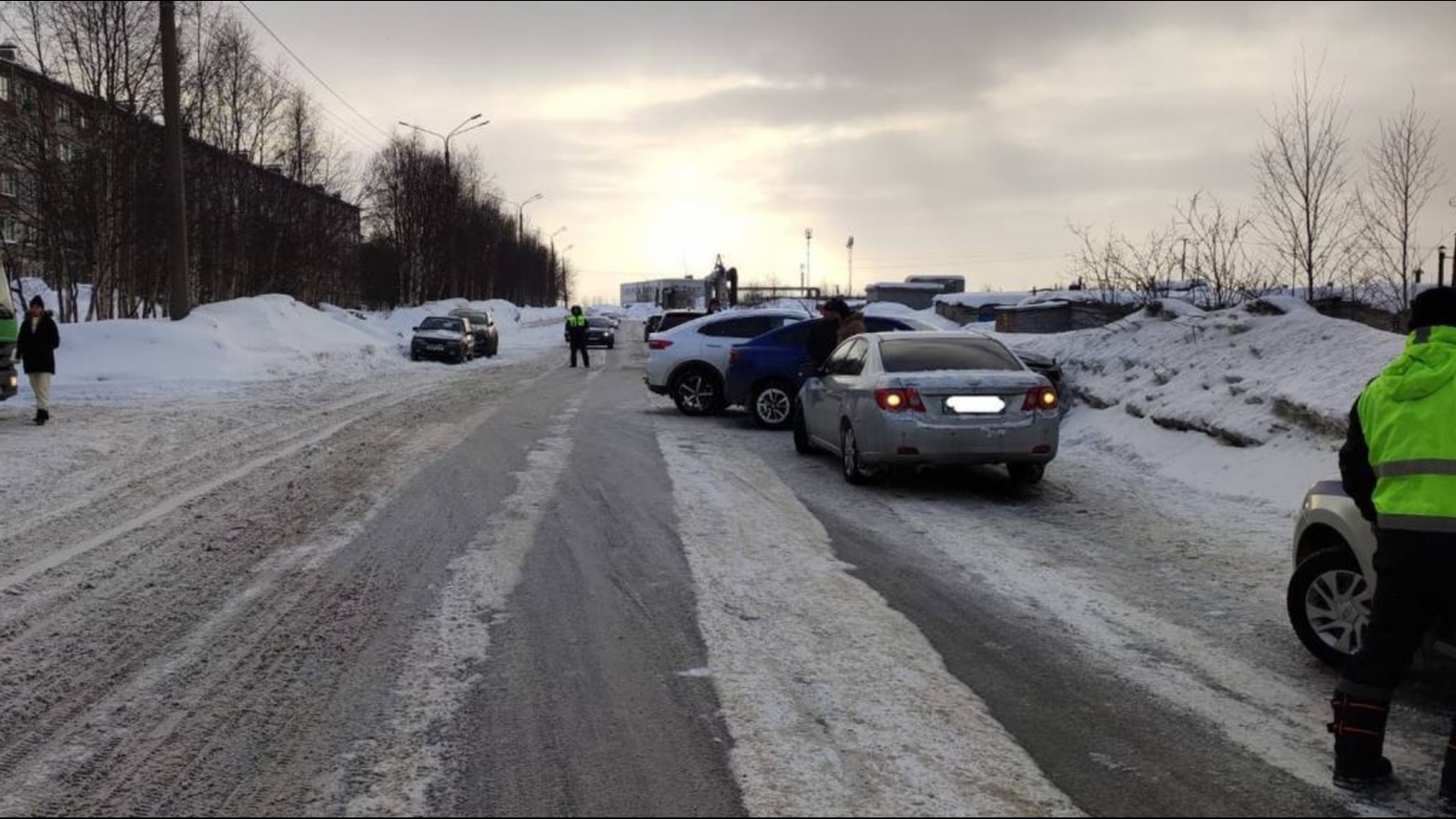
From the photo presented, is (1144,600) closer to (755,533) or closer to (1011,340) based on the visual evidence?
(755,533)

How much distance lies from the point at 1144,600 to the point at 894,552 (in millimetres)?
1697

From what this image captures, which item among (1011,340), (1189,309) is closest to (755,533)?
(1189,309)

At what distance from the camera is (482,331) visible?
3641 cm

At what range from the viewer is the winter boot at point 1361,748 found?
11.9ft

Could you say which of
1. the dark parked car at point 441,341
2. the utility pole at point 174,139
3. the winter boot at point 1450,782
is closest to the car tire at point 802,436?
the winter boot at point 1450,782

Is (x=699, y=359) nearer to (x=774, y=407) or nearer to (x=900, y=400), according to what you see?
(x=774, y=407)

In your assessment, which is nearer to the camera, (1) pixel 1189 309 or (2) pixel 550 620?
(2) pixel 550 620

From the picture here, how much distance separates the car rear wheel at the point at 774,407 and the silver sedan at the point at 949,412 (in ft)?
15.3

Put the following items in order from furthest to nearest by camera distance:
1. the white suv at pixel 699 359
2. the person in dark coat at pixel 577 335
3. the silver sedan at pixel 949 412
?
the person in dark coat at pixel 577 335
the white suv at pixel 699 359
the silver sedan at pixel 949 412

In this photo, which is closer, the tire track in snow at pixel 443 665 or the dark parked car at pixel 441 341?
the tire track in snow at pixel 443 665

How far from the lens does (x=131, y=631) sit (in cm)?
534

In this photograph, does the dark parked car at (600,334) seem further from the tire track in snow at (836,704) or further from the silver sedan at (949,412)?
the tire track in snow at (836,704)

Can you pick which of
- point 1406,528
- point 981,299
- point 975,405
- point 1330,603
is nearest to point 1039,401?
point 975,405

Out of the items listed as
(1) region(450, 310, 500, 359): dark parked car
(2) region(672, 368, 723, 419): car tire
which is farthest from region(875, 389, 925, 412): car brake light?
(1) region(450, 310, 500, 359): dark parked car
